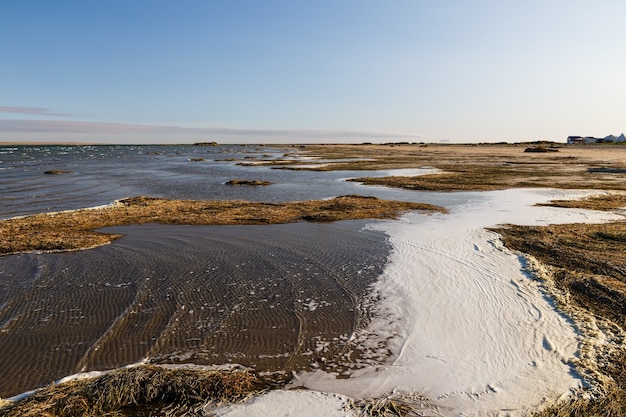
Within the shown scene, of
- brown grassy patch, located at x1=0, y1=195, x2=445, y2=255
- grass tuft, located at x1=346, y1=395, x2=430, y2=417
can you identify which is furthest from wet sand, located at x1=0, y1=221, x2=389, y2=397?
brown grassy patch, located at x1=0, y1=195, x2=445, y2=255

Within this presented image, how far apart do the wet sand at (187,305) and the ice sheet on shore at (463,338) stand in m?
0.60

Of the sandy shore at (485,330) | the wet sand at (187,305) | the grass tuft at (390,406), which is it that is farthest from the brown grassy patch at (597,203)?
the grass tuft at (390,406)

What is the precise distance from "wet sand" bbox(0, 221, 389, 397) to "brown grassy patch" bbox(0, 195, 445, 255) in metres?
1.46

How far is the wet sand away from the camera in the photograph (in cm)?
639

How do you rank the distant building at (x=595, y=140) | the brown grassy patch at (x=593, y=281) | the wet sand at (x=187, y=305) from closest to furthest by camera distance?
the brown grassy patch at (x=593, y=281), the wet sand at (x=187, y=305), the distant building at (x=595, y=140)

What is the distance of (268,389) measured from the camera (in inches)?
216

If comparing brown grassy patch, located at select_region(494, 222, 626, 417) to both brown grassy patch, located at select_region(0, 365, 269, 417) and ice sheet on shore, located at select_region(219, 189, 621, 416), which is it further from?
brown grassy patch, located at select_region(0, 365, 269, 417)

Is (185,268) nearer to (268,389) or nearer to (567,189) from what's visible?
(268,389)

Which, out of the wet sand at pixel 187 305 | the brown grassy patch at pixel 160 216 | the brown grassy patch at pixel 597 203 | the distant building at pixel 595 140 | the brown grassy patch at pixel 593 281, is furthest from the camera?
the distant building at pixel 595 140

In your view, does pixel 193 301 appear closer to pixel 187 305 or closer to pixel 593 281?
pixel 187 305

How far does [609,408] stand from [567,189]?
23.5 m

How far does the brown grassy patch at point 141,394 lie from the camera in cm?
490

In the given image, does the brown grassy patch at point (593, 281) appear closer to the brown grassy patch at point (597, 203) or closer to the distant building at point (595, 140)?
the brown grassy patch at point (597, 203)

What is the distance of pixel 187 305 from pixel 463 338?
17.7 ft
